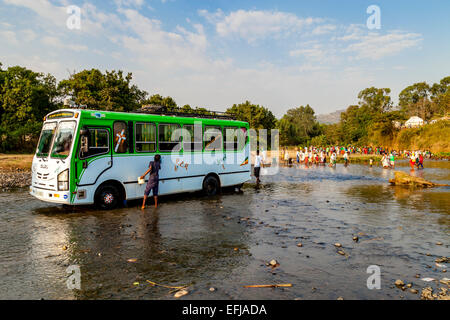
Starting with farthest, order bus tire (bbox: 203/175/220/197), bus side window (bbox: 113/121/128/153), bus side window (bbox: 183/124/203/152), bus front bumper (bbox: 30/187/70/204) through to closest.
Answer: bus tire (bbox: 203/175/220/197)
bus side window (bbox: 183/124/203/152)
bus side window (bbox: 113/121/128/153)
bus front bumper (bbox: 30/187/70/204)

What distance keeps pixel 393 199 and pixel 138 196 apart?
441 inches

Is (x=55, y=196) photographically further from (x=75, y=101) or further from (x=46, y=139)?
(x=75, y=101)

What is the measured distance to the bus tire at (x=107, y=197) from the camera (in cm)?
1139

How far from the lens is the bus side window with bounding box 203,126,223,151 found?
Answer: 48.7ft

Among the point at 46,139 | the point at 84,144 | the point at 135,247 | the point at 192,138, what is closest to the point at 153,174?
the point at 84,144

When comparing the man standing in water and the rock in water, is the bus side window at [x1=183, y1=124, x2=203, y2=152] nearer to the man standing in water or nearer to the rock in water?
the man standing in water

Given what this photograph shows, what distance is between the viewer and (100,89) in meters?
44.3

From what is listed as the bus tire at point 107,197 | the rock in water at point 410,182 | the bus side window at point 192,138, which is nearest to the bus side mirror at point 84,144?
the bus tire at point 107,197

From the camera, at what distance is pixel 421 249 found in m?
7.56

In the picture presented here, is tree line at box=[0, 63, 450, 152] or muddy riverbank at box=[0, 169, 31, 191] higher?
tree line at box=[0, 63, 450, 152]

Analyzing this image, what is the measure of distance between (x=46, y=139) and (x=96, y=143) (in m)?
1.92

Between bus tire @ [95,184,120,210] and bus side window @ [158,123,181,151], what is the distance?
2528 mm

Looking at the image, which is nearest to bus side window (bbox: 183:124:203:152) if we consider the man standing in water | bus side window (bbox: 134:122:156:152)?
bus side window (bbox: 134:122:156:152)

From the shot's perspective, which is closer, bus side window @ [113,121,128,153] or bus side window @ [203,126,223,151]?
bus side window @ [113,121,128,153]
